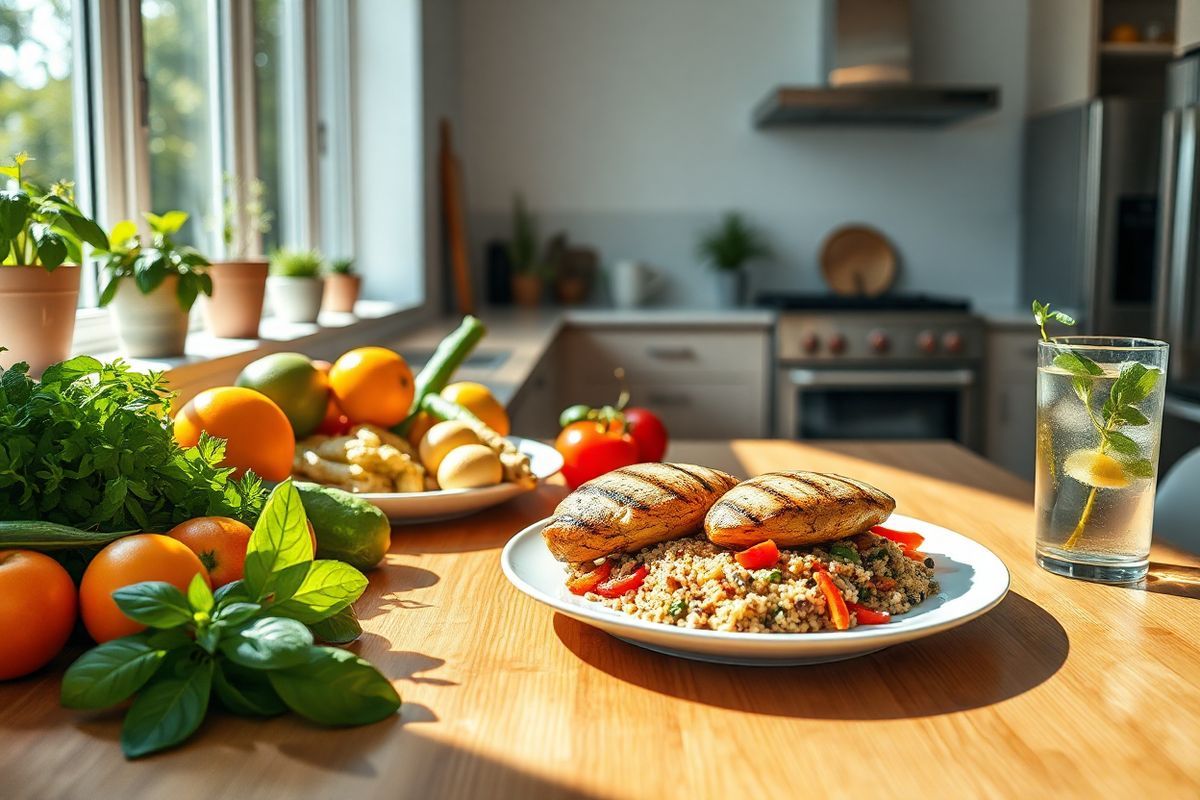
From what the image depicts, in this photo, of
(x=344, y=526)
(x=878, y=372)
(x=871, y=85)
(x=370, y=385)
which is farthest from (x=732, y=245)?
(x=344, y=526)

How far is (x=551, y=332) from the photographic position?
3.21 m

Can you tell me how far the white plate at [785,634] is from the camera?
68 centimetres

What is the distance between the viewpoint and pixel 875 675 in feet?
2.36

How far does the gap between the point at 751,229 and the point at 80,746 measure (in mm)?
3977

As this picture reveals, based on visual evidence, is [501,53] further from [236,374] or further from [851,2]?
[236,374]

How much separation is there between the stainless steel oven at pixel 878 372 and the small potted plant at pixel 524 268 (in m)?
1.05

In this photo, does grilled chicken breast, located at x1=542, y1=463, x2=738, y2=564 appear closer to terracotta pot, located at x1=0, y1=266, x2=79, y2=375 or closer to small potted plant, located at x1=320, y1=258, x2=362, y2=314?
terracotta pot, located at x1=0, y1=266, x2=79, y2=375

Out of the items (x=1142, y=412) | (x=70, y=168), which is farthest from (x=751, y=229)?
(x=1142, y=412)

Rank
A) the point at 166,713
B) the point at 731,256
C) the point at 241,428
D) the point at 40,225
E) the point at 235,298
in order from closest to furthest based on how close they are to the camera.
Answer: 1. the point at 166,713
2. the point at 241,428
3. the point at 40,225
4. the point at 235,298
5. the point at 731,256

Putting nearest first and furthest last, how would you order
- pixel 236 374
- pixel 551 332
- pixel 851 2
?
pixel 236 374
pixel 551 332
pixel 851 2

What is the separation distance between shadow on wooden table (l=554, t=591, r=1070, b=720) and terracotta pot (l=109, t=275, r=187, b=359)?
2.82ft

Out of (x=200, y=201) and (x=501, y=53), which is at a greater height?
(x=501, y=53)

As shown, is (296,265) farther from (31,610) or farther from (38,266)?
(31,610)

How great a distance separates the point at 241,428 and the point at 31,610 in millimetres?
333
